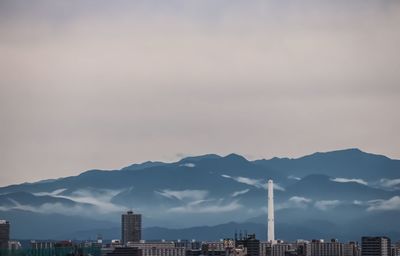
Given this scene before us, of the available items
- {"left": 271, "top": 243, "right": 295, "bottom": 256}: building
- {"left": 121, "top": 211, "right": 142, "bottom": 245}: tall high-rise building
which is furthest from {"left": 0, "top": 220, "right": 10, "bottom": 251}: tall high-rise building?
{"left": 271, "top": 243, "right": 295, "bottom": 256}: building

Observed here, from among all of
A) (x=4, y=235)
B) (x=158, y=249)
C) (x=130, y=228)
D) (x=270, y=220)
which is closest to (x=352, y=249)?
(x=158, y=249)

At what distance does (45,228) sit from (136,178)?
535 inches

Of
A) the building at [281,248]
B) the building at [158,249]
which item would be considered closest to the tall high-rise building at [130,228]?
the building at [158,249]

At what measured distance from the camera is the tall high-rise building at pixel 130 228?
64312mm

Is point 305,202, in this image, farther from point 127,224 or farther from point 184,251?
point 184,251

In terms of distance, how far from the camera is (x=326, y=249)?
56.9m

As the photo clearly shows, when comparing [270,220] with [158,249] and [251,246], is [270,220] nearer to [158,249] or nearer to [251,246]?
[158,249]

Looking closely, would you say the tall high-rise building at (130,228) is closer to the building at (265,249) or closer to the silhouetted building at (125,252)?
the building at (265,249)

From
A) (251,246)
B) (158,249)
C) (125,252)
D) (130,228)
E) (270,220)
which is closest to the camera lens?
(125,252)

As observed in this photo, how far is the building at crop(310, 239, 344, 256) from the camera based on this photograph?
55.3 meters

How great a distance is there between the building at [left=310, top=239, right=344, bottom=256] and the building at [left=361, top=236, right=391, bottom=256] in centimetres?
128

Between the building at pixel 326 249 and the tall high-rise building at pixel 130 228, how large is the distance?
931 cm

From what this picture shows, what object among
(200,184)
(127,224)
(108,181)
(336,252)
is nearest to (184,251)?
(336,252)

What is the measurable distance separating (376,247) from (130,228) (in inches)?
700
